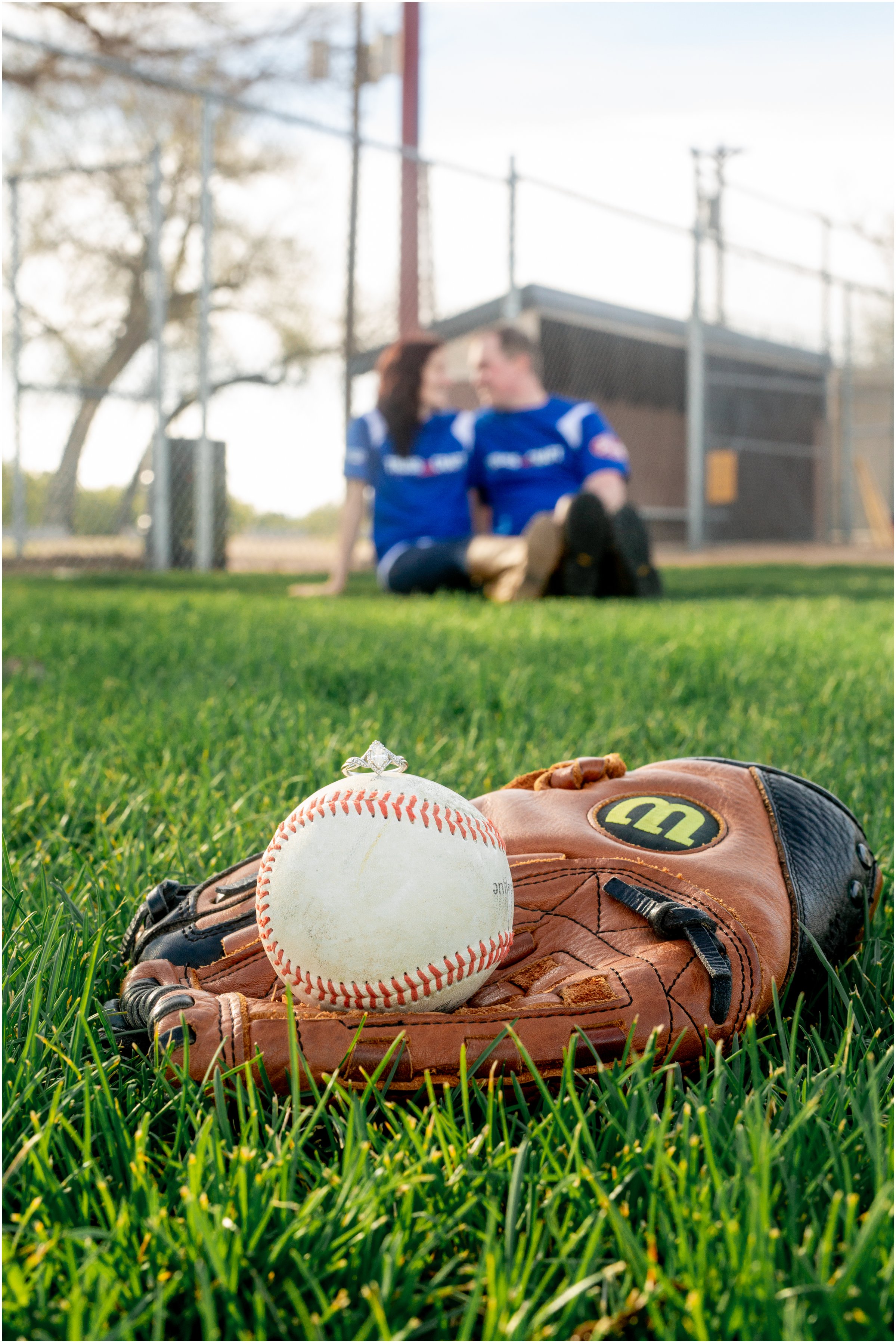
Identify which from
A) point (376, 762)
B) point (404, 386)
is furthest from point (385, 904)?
point (404, 386)

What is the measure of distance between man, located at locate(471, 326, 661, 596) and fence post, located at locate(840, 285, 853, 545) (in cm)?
1053

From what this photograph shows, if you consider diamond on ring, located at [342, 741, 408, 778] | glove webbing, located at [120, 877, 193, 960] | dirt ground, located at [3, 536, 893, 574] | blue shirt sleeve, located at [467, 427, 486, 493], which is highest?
blue shirt sleeve, located at [467, 427, 486, 493]

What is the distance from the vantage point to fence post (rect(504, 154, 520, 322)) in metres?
10.7

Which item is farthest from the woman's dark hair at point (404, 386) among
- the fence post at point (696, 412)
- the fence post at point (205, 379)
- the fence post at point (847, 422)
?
the fence post at point (847, 422)

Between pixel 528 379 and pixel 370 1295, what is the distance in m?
6.79

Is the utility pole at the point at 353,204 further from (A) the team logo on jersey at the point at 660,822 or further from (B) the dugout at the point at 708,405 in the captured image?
(A) the team logo on jersey at the point at 660,822

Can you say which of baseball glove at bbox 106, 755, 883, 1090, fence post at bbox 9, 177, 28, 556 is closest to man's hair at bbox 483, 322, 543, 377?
fence post at bbox 9, 177, 28, 556

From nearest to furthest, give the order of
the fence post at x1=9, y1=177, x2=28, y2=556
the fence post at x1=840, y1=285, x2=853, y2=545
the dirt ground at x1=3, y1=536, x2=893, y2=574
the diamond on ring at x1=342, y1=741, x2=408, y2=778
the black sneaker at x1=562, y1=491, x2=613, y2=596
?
the diamond on ring at x1=342, y1=741, x2=408, y2=778 < the black sneaker at x1=562, y1=491, x2=613, y2=596 < the fence post at x1=9, y1=177, x2=28, y2=556 < the dirt ground at x1=3, y1=536, x2=893, y2=574 < the fence post at x1=840, y1=285, x2=853, y2=545

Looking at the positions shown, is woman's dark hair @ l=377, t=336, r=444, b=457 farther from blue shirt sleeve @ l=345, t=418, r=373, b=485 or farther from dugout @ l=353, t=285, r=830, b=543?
dugout @ l=353, t=285, r=830, b=543

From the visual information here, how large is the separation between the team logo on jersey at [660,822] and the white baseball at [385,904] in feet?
0.85

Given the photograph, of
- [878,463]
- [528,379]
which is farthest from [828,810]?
[878,463]

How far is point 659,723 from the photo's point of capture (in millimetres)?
2773

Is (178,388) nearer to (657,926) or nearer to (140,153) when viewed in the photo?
(140,153)

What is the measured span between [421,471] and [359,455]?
0.46 meters
